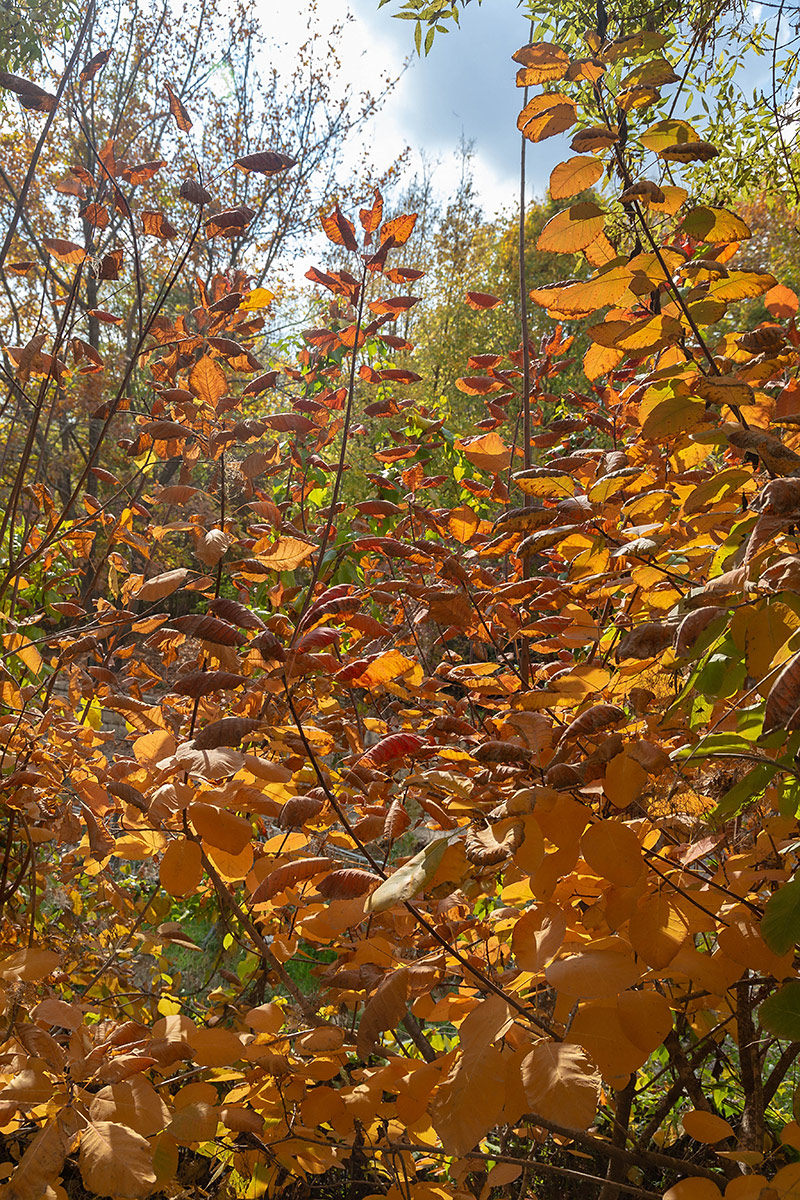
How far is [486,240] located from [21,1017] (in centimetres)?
1912

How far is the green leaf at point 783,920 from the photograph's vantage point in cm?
61

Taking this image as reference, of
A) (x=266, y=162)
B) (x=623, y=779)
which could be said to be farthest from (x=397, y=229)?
(x=623, y=779)

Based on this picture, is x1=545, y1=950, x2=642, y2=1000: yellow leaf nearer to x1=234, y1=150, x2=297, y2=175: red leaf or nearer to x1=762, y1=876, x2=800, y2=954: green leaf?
x1=762, y1=876, x2=800, y2=954: green leaf

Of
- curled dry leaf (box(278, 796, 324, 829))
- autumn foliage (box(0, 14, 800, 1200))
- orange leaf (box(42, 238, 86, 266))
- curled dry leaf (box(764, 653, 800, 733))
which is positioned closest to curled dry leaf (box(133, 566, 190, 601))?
autumn foliage (box(0, 14, 800, 1200))

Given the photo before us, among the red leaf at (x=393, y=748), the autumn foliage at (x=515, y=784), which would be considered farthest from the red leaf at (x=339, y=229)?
the red leaf at (x=393, y=748)

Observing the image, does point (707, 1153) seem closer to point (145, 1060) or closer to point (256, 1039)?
point (256, 1039)

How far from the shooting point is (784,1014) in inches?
26.2

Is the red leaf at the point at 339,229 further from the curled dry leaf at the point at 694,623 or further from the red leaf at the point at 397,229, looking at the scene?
the curled dry leaf at the point at 694,623

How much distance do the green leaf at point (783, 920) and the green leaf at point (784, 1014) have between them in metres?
0.08

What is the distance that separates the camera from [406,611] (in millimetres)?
1715

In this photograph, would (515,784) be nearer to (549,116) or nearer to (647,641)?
(647,641)

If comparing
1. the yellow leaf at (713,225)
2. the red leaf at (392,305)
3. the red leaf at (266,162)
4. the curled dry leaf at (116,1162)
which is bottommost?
the curled dry leaf at (116,1162)

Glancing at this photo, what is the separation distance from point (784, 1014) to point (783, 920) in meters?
0.11

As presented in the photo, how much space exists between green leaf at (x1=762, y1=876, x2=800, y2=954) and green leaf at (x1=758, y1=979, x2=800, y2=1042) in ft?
0.27
